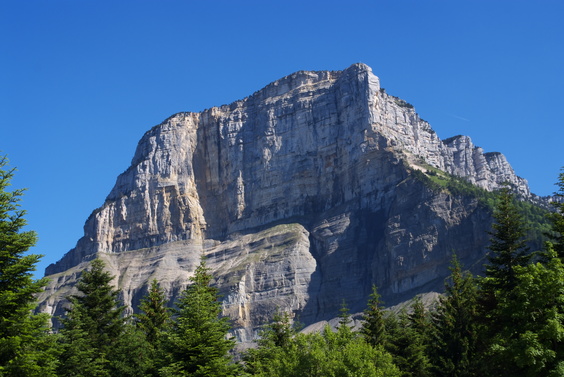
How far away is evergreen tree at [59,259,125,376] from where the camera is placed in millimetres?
51653

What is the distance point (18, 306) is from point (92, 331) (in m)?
25.5

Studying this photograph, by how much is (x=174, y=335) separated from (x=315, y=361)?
407 inches

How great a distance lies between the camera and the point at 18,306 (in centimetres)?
3691

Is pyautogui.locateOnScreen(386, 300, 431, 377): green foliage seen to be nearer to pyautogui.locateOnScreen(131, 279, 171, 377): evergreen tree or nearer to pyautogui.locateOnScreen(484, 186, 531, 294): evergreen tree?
pyautogui.locateOnScreen(484, 186, 531, 294): evergreen tree

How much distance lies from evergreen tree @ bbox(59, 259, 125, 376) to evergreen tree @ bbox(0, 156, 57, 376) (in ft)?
44.0

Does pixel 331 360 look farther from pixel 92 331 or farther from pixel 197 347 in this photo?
pixel 92 331

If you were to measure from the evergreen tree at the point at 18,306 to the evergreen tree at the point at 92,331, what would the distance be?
44.0 feet

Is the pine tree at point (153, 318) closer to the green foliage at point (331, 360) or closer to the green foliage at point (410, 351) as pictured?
the green foliage at point (331, 360)

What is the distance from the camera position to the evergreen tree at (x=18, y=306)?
35.0m

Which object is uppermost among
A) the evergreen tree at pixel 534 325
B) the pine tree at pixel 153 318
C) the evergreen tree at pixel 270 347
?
the pine tree at pixel 153 318

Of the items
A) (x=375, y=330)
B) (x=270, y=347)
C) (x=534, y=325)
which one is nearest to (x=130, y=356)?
(x=270, y=347)

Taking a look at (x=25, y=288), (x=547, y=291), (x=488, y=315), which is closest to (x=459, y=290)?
(x=488, y=315)

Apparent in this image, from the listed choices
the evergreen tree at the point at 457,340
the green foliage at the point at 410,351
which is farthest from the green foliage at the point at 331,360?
the green foliage at the point at 410,351

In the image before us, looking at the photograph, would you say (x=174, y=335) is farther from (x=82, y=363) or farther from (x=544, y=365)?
(x=544, y=365)
